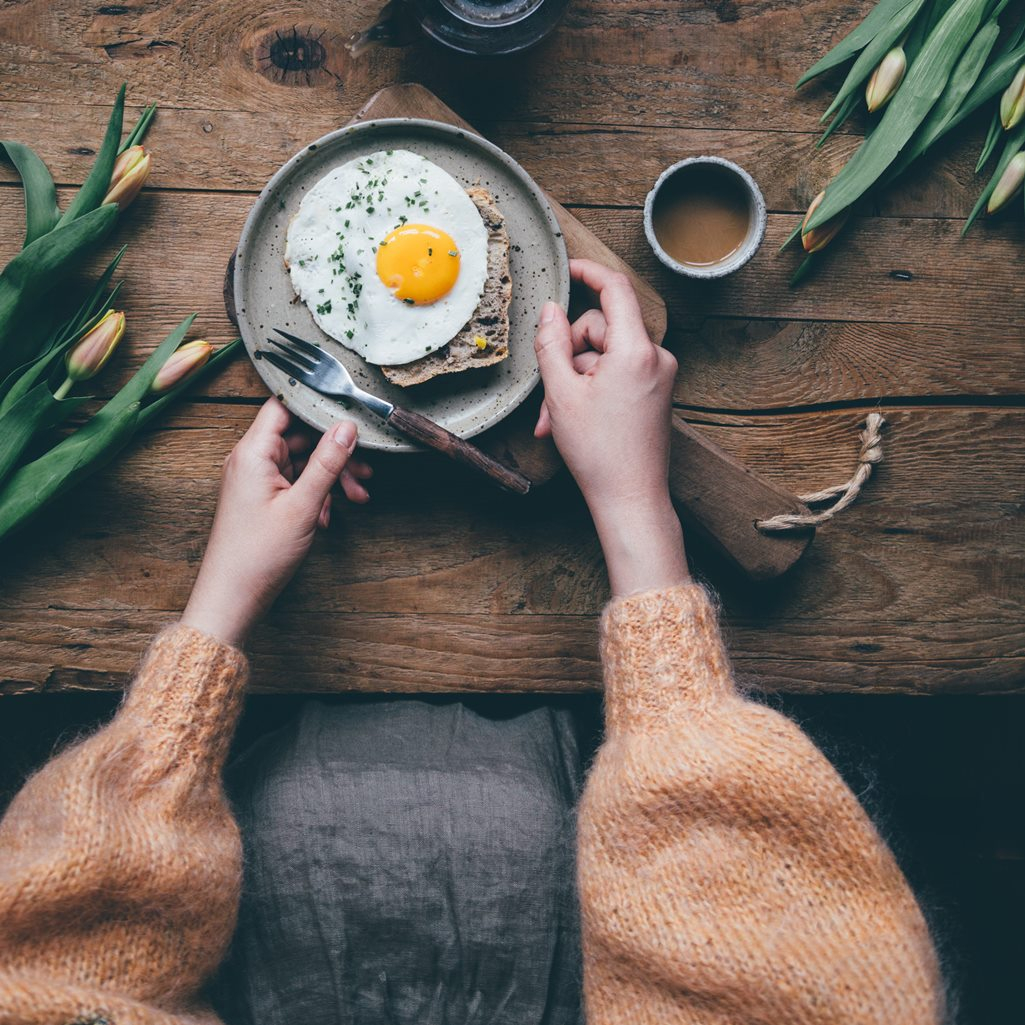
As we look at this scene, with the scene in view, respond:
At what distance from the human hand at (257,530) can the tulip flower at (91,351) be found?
0.25m

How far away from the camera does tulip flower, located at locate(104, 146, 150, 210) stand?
1202mm

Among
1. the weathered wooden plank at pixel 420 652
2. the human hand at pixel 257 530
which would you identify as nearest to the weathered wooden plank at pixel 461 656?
the weathered wooden plank at pixel 420 652

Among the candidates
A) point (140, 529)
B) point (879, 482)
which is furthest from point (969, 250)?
point (140, 529)

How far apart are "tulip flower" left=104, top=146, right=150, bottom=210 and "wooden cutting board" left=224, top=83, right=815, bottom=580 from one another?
184mm

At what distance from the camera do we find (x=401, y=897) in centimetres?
117

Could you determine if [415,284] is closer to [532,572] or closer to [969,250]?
[532,572]

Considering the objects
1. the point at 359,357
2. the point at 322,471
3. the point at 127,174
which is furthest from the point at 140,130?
the point at 322,471

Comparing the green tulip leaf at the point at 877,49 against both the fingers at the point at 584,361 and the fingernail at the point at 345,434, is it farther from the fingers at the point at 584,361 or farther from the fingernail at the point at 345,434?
the fingernail at the point at 345,434

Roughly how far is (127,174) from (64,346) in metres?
0.27

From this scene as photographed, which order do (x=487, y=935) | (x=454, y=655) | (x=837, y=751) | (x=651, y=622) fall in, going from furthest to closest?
1. (x=837, y=751)
2. (x=454, y=655)
3. (x=487, y=935)
4. (x=651, y=622)

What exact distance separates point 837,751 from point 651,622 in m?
0.72

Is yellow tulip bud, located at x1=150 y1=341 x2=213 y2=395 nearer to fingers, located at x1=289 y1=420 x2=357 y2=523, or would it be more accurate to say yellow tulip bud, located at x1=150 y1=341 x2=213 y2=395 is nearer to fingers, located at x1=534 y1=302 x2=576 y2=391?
fingers, located at x1=289 y1=420 x2=357 y2=523

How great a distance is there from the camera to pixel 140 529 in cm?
126

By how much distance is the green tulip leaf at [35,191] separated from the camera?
1183 mm
